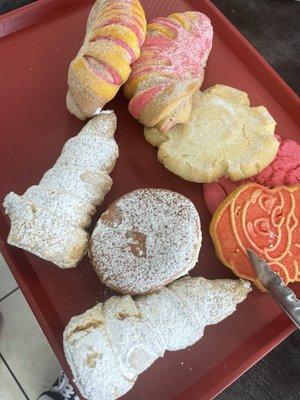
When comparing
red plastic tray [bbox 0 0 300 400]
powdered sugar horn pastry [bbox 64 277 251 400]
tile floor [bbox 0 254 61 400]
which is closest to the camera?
powdered sugar horn pastry [bbox 64 277 251 400]

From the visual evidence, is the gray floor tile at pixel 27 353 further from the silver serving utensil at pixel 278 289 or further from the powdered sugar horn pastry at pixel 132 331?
the silver serving utensil at pixel 278 289

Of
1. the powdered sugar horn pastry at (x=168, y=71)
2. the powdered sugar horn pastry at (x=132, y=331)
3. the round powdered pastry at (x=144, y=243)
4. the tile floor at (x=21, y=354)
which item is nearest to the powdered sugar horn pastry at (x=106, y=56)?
the powdered sugar horn pastry at (x=168, y=71)

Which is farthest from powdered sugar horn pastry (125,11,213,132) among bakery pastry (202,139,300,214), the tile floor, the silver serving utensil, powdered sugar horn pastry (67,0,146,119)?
the tile floor

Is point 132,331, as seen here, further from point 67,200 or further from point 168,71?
point 168,71

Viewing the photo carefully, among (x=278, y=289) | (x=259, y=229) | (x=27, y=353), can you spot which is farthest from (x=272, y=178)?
(x=27, y=353)

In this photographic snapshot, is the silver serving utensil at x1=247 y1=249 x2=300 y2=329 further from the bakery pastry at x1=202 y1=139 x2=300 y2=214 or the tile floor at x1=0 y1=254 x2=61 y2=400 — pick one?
the tile floor at x1=0 y1=254 x2=61 y2=400

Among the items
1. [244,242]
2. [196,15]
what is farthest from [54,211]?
[196,15]
